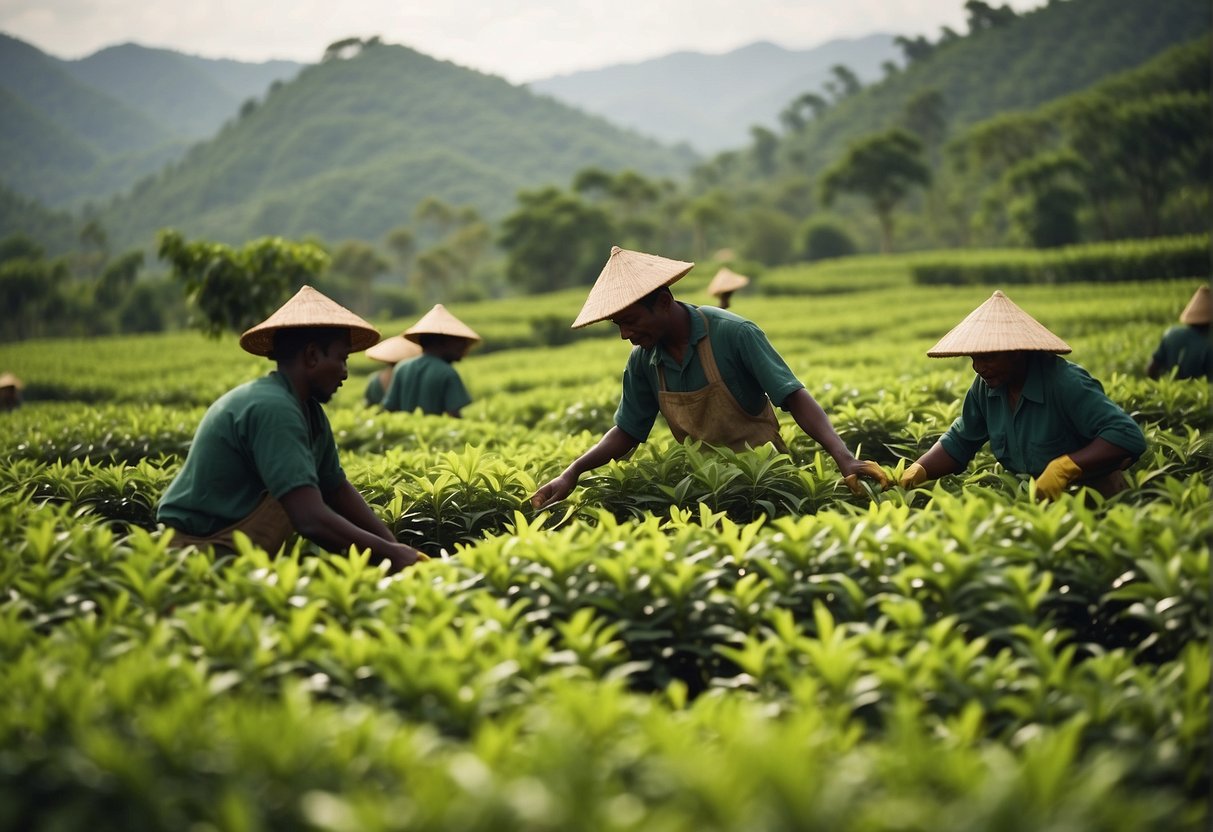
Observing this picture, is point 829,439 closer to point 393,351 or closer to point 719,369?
point 719,369

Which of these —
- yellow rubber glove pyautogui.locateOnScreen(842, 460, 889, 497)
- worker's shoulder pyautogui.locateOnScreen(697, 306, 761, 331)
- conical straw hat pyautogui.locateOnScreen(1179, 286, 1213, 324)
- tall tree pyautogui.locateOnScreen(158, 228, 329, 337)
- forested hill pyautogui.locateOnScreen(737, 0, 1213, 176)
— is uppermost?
forested hill pyautogui.locateOnScreen(737, 0, 1213, 176)

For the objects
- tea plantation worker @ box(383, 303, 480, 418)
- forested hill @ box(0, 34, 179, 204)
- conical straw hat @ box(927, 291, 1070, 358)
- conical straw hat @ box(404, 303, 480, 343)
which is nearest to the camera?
conical straw hat @ box(927, 291, 1070, 358)

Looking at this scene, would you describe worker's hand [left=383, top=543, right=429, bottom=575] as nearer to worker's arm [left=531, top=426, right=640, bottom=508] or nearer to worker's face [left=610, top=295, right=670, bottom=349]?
worker's arm [left=531, top=426, right=640, bottom=508]

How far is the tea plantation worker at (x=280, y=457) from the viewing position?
3363mm

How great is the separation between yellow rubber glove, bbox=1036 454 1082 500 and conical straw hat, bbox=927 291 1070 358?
458 mm

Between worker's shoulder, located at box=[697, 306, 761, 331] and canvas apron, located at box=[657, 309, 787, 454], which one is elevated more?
worker's shoulder, located at box=[697, 306, 761, 331]

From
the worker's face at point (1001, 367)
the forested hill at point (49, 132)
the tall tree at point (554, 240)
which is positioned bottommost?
the worker's face at point (1001, 367)

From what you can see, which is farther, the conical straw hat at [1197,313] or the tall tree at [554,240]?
the tall tree at [554,240]

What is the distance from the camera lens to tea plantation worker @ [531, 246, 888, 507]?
4.29 meters

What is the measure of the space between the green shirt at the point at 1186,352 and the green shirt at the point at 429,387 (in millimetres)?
5795

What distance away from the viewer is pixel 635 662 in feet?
9.24

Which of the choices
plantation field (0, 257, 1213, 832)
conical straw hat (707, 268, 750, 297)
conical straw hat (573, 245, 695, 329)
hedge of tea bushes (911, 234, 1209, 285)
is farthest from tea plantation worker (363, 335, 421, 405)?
hedge of tea bushes (911, 234, 1209, 285)

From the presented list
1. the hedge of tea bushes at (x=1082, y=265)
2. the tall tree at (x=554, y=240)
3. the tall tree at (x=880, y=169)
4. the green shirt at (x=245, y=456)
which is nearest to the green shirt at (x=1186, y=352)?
the green shirt at (x=245, y=456)

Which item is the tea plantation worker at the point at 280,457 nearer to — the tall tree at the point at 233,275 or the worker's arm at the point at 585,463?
the worker's arm at the point at 585,463
